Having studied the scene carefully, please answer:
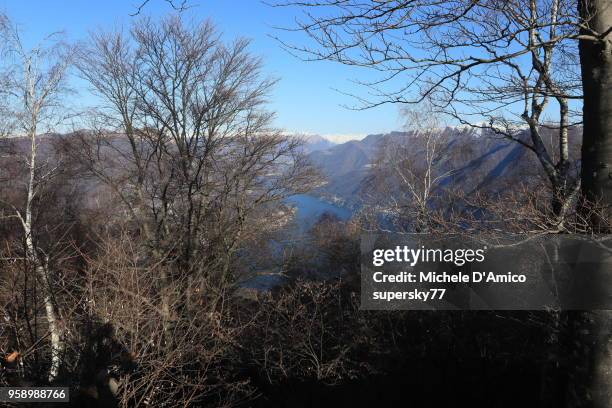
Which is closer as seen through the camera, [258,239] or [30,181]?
[30,181]

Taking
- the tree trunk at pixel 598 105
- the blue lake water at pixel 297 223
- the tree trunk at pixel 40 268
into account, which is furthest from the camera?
the blue lake water at pixel 297 223

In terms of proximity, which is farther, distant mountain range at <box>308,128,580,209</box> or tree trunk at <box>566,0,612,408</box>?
distant mountain range at <box>308,128,580,209</box>

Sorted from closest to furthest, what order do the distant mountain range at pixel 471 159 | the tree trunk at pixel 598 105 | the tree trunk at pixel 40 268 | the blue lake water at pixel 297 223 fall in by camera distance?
1. the tree trunk at pixel 598 105
2. the tree trunk at pixel 40 268
3. the distant mountain range at pixel 471 159
4. the blue lake water at pixel 297 223

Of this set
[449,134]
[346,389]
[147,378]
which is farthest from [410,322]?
[449,134]

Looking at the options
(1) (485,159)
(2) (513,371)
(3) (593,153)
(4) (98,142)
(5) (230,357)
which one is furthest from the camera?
(1) (485,159)

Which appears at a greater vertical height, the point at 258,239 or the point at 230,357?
the point at 258,239

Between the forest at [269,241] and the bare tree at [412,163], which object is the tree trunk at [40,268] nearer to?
the forest at [269,241]

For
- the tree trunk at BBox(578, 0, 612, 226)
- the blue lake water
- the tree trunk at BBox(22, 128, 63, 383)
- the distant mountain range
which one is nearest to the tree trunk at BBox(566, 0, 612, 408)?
the tree trunk at BBox(578, 0, 612, 226)

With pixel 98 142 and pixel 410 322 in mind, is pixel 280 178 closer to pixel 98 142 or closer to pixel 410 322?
pixel 98 142

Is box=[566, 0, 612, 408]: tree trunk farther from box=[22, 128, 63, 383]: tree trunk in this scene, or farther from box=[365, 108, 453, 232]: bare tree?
box=[365, 108, 453, 232]: bare tree

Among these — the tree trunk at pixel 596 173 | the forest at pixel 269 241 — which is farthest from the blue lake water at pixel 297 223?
the tree trunk at pixel 596 173

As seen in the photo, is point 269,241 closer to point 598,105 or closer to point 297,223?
point 297,223
